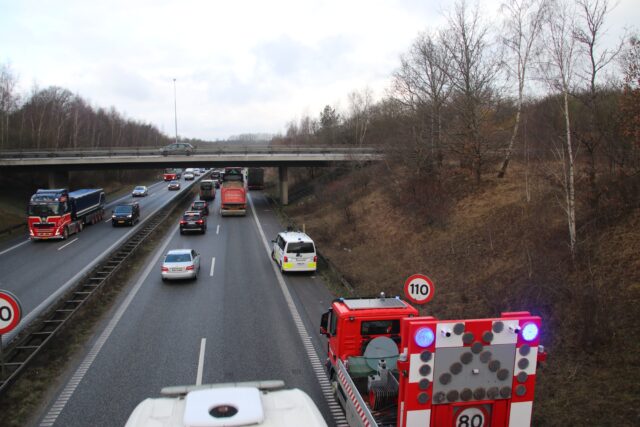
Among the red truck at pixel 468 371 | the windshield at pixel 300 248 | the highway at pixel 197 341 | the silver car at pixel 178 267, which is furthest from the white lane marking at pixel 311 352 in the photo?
the silver car at pixel 178 267

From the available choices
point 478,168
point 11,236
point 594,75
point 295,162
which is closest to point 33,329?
point 594,75

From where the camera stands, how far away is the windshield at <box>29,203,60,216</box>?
3341 centimetres

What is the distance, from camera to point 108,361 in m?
13.0

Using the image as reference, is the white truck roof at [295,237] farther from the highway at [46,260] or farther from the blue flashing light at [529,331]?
the blue flashing light at [529,331]

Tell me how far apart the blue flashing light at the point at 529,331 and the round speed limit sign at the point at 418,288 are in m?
6.07

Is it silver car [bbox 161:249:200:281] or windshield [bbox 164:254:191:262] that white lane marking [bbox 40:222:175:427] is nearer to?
silver car [bbox 161:249:200:281]

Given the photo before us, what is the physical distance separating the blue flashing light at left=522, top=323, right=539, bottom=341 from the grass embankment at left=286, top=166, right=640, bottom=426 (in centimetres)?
326

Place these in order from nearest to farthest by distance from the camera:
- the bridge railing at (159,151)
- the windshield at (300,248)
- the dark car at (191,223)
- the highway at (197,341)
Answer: the highway at (197,341) < the windshield at (300,248) < the dark car at (191,223) < the bridge railing at (159,151)

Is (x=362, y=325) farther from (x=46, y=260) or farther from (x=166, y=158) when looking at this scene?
(x=166, y=158)

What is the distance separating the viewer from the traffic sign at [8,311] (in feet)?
33.5

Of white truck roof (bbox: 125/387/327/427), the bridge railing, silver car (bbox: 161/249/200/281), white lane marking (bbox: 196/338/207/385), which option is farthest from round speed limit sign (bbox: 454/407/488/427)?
the bridge railing

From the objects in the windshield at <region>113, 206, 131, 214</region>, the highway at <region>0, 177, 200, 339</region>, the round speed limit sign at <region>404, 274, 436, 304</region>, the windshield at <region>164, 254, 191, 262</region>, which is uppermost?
the round speed limit sign at <region>404, 274, 436, 304</region>

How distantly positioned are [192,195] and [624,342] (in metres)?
64.7

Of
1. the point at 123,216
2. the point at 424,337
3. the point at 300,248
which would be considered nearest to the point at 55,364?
the point at 424,337
